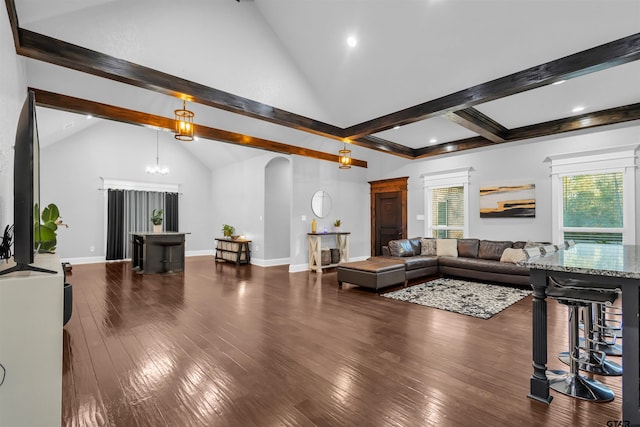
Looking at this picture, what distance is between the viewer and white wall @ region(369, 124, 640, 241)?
519 cm

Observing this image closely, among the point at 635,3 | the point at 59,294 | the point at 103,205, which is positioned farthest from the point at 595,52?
the point at 103,205

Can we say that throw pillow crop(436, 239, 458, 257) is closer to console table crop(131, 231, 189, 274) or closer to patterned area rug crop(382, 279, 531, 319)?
patterned area rug crop(382, 279, 531, 319)

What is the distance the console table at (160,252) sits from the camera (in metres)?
6.57

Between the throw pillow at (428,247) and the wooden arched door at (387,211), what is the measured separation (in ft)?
3.90

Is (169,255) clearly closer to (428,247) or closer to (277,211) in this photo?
(277,211)

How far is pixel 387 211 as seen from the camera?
8.48 m

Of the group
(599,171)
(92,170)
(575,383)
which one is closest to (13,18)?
(575,383)

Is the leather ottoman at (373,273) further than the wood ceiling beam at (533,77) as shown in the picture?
Yes

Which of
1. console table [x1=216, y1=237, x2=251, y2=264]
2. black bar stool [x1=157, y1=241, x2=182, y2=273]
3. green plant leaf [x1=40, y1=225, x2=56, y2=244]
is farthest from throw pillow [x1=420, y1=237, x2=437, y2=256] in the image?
green plant leaf [x1=40, y1=225, x2=56, y2=244]

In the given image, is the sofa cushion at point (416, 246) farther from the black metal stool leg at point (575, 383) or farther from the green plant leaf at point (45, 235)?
the green plant leaf at point (45, 235)

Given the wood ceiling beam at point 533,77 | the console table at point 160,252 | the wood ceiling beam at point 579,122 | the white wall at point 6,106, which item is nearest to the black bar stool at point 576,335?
the wood ceiling beam at point 533,77

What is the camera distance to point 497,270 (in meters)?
5.45

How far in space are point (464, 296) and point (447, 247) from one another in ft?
6.48

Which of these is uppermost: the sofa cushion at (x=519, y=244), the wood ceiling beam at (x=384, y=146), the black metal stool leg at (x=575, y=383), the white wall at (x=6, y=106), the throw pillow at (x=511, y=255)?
the wood ceiling beam at (x=384, y=146)
